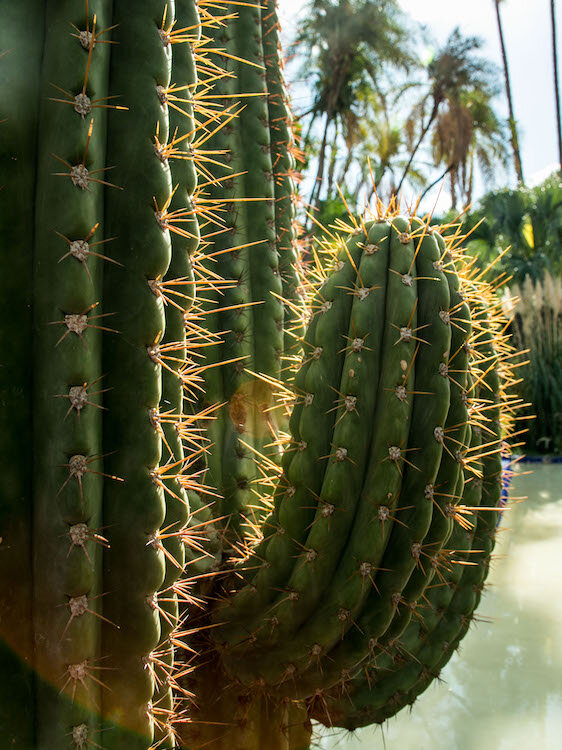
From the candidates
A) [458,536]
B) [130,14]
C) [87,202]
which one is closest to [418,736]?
[458,536]

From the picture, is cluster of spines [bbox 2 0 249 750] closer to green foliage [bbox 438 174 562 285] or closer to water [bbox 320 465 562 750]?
water [bbox 320 465 562 750]

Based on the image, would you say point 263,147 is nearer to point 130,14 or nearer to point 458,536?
point 130,14

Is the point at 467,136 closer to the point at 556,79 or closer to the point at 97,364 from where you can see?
the point at 556,79

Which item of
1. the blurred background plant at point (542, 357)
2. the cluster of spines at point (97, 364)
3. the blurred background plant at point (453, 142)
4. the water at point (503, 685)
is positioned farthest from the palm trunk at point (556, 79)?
the cluster of spines at point (97, 364)

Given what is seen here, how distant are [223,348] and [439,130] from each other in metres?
24.6

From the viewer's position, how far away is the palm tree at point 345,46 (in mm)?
20203

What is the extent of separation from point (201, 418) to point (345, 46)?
20839mm

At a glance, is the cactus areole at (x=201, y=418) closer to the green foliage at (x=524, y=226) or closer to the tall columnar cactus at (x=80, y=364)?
the tall columnar cactus at (x=80, y=364)

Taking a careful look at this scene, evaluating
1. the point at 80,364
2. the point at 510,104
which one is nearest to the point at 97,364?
the point at 80,364

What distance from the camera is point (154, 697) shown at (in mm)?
1413

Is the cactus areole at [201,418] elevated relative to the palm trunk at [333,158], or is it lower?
lower

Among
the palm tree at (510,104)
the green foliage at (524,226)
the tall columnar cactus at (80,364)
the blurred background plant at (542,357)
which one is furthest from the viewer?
the palm tree at (510,104)

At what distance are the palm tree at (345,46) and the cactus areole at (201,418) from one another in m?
19.0

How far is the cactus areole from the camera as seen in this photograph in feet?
3.77
